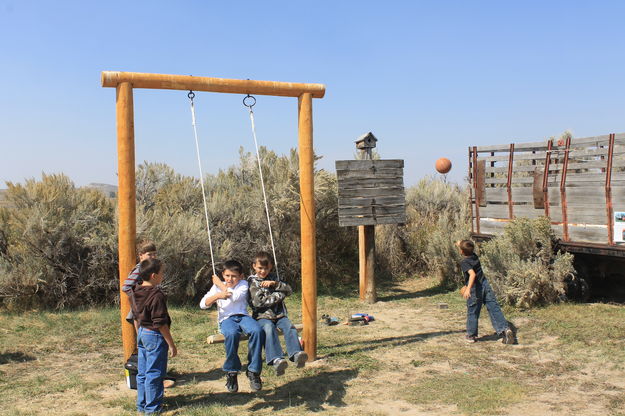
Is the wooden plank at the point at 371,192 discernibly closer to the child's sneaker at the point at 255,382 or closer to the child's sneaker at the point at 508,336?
the child's sneaker at the point at 508,336

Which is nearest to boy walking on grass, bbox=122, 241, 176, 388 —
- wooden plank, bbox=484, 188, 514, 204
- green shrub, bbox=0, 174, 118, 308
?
green shrub, bbox=0, 174, 118, 308

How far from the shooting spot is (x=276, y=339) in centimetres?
494

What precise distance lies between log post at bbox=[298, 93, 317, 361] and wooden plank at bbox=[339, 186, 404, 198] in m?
3.65

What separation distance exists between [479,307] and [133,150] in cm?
446

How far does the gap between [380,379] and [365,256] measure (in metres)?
4.58

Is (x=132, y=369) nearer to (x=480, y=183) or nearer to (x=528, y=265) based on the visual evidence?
(x=528, y=265)

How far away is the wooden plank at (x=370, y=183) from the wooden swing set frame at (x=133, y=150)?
3.64 metres

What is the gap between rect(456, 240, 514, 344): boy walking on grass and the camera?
22.0 ft

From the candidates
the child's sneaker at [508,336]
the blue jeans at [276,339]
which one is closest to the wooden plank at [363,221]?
the child's sneaker at [508,336]

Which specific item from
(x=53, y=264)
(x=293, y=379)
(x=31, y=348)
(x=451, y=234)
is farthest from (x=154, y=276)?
(x=451, y=234)

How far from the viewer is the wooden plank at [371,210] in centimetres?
976

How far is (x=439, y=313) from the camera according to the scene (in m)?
8.77

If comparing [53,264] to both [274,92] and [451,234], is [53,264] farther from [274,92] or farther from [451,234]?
[451,234]

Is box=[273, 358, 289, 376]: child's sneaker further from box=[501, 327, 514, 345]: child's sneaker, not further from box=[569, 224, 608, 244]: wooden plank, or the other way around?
box=[569, 224, 608, 244]: wooden plank
